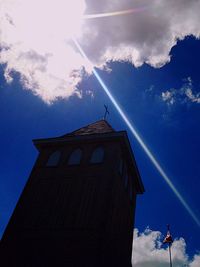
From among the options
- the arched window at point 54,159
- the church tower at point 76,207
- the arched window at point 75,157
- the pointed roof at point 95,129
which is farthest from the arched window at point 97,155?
the arched window at point 54,159

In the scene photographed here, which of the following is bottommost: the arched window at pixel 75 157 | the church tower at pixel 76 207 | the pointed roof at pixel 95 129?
the church tower at pixel 76 207

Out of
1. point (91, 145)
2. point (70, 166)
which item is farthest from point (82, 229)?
point (91, 145)

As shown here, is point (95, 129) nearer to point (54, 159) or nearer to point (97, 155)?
point (97, 155)

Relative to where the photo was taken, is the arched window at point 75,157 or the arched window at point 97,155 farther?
the arched window at point 75,157

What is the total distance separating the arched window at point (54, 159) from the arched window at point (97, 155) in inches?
110

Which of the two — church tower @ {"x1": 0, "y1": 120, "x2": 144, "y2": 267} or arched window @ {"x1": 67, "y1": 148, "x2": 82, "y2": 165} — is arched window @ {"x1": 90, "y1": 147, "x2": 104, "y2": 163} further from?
arched window @ {"x1": 67, "y1": 148, "x2": 82, "y2": 165}

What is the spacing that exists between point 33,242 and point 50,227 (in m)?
1.25

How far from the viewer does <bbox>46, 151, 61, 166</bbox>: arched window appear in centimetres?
2190

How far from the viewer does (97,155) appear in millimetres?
20828

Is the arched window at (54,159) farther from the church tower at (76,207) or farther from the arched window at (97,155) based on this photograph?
the arched window at (97,155)

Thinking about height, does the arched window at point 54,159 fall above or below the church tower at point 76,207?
above

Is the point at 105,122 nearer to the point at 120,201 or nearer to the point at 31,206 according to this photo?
the point at 120,201

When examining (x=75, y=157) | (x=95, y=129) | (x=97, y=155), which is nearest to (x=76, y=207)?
(x=97, y=155)

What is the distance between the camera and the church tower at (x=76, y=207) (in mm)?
16828
